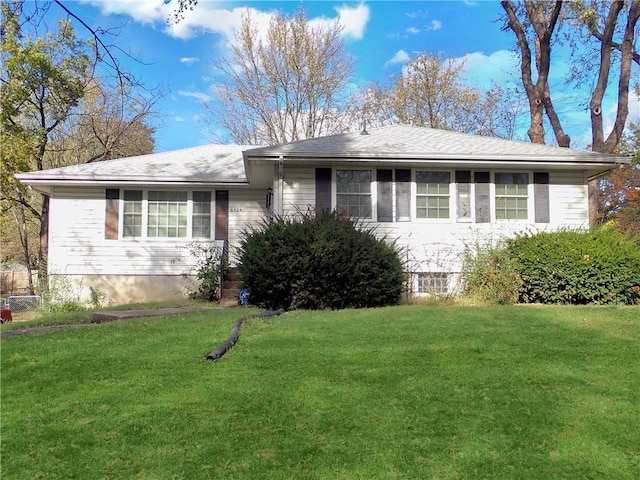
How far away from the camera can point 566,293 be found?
1007cm

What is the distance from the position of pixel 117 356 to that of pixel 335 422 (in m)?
2.80

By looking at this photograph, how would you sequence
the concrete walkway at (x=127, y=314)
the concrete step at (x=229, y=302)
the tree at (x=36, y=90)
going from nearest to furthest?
the concrete walkway at (x=127, y=314) → the concrete step at (x=229, y=302) → the tree at (x=36, y=90)

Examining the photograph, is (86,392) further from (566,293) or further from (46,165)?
(46,165)

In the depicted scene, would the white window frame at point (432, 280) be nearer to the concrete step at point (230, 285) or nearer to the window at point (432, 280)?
the window at point (432, 280)

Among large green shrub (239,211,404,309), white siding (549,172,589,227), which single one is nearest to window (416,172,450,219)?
white siding (549,172,589,227)

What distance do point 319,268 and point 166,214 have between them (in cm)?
625

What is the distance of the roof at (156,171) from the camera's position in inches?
519


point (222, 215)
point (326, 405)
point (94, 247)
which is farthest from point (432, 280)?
point (94, 247)

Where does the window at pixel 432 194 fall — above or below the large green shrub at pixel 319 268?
above

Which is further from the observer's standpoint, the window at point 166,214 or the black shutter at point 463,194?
the window at point 166,214

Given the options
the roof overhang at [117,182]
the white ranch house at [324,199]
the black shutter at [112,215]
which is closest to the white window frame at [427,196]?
the white ranch house at [324,199]

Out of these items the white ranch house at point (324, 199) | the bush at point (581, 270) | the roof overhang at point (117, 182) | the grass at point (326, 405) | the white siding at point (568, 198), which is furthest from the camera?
the roof overhang at point (117, 182)

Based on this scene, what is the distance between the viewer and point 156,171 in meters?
13.7

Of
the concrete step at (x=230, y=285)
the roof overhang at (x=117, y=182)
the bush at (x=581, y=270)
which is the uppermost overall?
the roof overhang at (x=117, y=182)
